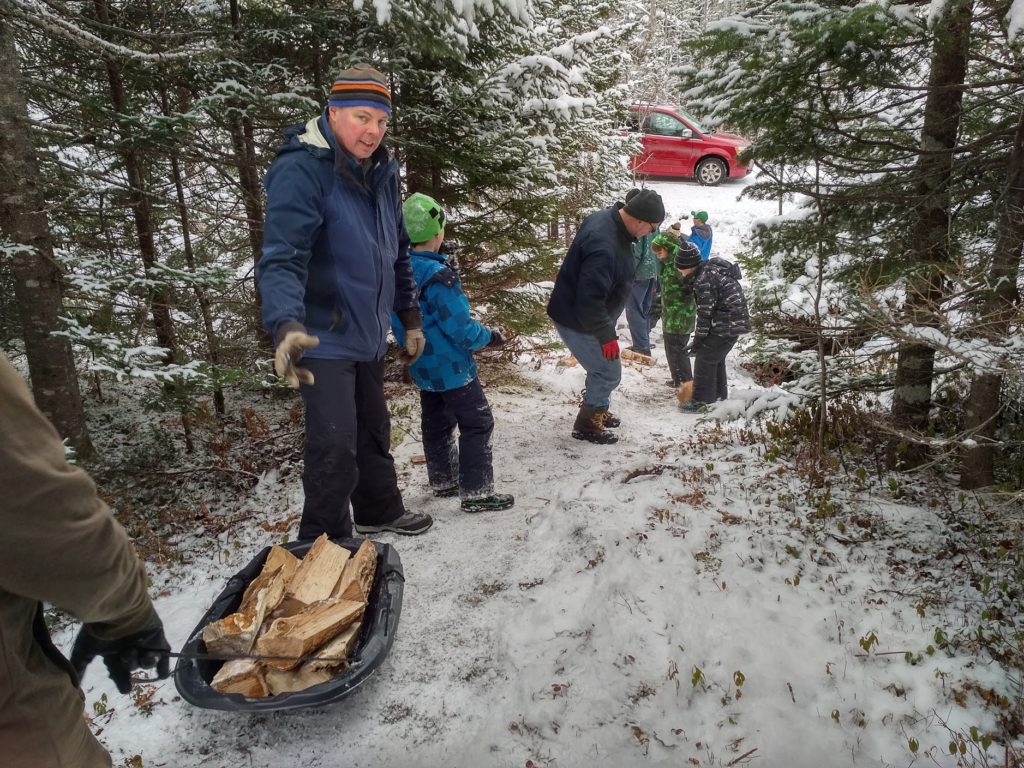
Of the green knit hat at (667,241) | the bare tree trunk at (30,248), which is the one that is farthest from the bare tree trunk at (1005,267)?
the bare tree trunk at (30,248)

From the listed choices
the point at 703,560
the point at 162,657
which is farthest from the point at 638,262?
the point at 162,657

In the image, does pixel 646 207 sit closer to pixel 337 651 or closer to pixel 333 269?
pixel 333 269

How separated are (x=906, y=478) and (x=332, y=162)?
4599 mm

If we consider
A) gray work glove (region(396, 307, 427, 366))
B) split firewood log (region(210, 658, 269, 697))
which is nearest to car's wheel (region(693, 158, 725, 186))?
gray work glove (region(396, 307, 427, 366))

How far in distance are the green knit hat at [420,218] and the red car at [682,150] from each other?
56.9 ft

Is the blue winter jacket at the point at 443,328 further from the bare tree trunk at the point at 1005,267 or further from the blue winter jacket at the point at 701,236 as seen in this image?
the blue winter jacket at the point at 701,236

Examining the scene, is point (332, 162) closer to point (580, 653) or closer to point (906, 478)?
point (580, 653)

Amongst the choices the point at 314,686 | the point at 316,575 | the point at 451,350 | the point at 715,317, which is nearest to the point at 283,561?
the point at 316,575

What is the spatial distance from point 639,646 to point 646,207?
3.84 m

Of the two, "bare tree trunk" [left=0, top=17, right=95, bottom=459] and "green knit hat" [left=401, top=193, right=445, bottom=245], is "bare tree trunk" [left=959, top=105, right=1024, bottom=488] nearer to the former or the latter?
"green knit hat" [left=401, top=193, right=445, bottom=245]

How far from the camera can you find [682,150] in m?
21.1

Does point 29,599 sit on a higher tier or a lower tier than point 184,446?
higher

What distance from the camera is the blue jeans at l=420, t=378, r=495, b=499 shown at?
4.64 metres

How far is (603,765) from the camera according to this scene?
2645 millimetres
